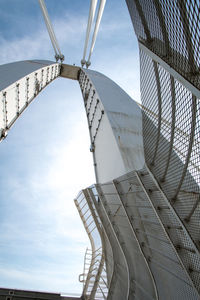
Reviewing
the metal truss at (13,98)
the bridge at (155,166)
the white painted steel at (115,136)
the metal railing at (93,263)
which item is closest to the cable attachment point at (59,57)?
the white painted steel at (115,136)

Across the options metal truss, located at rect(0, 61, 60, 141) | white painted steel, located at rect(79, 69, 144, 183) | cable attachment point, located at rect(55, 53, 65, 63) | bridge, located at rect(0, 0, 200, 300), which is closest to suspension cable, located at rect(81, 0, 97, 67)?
cable attachment point, located at rect(55, 53, 65, 63)

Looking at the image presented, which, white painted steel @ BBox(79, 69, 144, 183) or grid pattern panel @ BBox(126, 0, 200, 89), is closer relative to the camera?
grid pattern panel @ BBox(126, 0, 200, 89)

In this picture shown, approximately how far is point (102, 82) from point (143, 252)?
43.6 ft

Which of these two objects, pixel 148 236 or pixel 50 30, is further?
pixel 50 30

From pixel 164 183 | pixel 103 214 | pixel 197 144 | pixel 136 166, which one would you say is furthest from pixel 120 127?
pixel 197 144

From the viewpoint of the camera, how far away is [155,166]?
6.14 m

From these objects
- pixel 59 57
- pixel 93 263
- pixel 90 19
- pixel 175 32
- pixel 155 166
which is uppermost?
pixel 59 57

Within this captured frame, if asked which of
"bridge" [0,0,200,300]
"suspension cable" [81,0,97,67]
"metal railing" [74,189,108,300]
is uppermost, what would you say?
"suspension cable" [81,0,97,67]

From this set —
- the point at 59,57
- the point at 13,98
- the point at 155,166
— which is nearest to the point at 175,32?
the point at 155,166

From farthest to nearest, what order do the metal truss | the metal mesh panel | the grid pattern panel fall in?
the metal truss
the metal mesh panel
the grid pattern panel

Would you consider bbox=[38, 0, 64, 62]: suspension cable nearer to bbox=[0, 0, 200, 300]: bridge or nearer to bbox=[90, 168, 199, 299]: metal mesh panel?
bbox=[0, 0, 200, 300]: bridge

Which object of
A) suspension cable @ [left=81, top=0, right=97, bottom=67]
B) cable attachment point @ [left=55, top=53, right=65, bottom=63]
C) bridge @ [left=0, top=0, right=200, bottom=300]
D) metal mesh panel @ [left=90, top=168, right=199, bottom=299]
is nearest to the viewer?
bridge @ [left=0, top=0, right=200, bottom=300]

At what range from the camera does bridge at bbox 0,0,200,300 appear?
3.83 metres

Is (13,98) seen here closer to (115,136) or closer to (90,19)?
(115,136)
